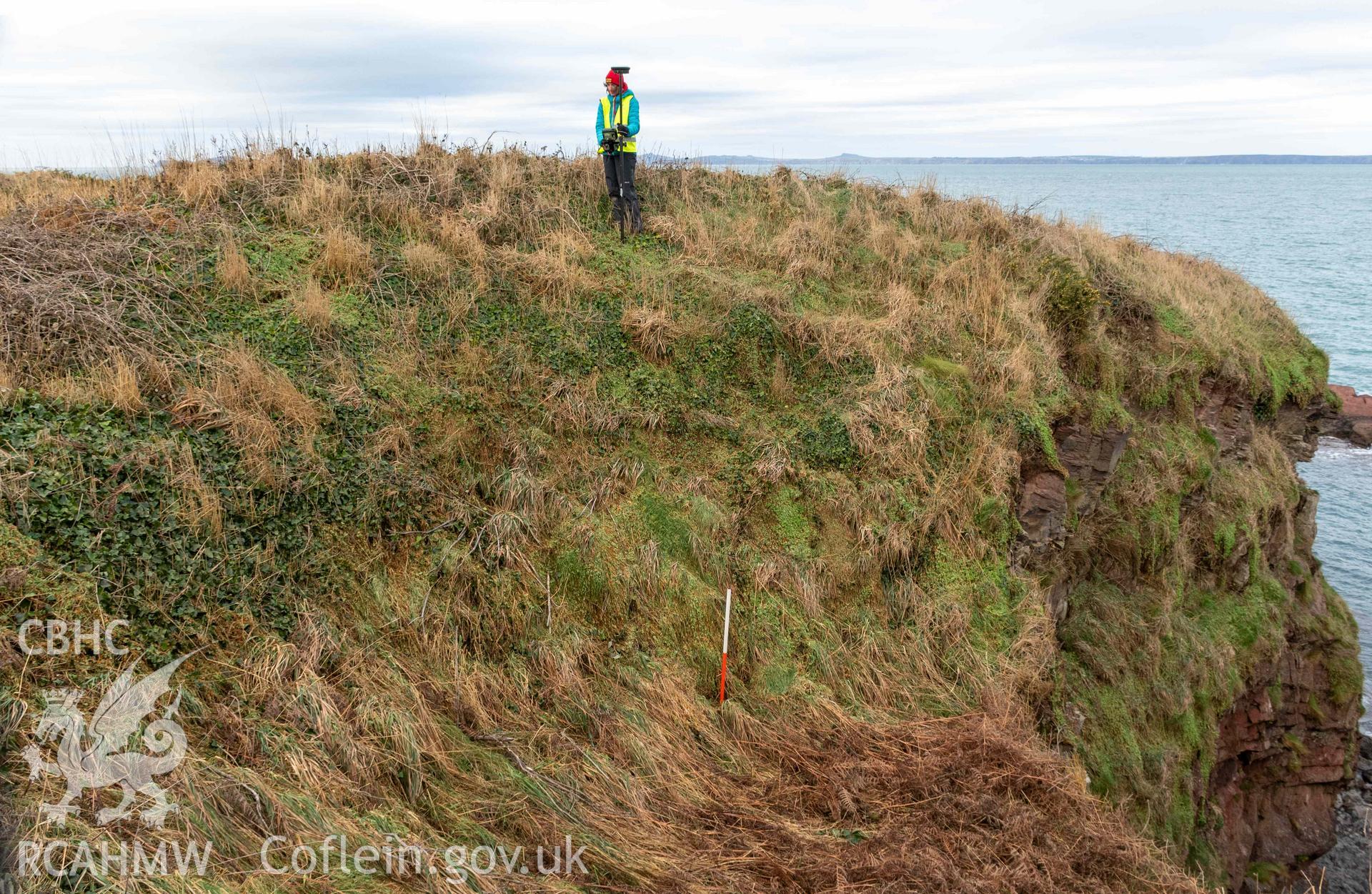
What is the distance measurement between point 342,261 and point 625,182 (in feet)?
13.0

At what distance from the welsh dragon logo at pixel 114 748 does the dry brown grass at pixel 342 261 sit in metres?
4.66

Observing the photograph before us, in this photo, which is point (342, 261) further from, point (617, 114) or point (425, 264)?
point (617, 114)

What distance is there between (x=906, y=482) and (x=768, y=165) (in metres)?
7.71

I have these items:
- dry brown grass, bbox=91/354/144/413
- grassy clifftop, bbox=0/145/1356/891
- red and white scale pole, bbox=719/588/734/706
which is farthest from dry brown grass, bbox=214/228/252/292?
red and white scale pole, bbox=719/588/734/706

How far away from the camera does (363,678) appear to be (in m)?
5.71

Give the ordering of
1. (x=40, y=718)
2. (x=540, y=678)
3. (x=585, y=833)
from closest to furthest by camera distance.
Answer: (x=40, y=718) → (x=585, y=833) → (x=540, y=678)

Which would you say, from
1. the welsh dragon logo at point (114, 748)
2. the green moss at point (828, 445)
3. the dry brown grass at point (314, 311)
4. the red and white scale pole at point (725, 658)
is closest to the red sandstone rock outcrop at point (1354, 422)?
the green moss at point (828, 445)

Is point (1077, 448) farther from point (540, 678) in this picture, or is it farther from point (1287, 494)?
point (540, 678)

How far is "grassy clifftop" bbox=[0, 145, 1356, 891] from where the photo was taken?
17.2 feet

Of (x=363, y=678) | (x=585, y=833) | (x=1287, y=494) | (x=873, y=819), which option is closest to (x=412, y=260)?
(x=363, y=678)

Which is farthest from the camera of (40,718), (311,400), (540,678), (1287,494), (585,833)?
(1287,494)

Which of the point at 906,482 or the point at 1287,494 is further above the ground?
the point at 906,482

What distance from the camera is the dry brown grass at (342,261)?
846 centimetres

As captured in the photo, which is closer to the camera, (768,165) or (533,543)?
(533,543)
